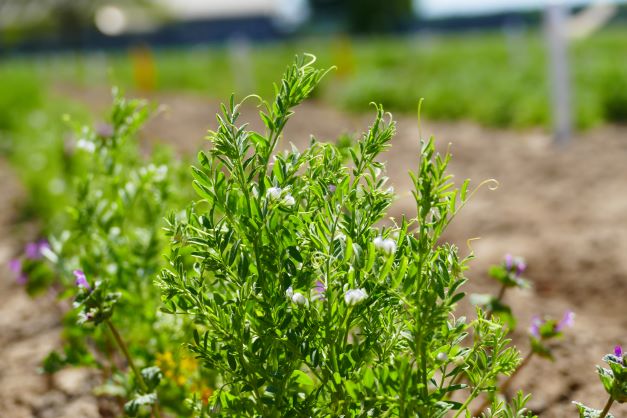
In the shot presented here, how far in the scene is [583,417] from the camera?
1369 mm

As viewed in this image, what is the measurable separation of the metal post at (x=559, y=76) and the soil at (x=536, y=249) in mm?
150

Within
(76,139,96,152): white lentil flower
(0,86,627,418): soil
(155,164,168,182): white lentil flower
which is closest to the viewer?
(76,139,96,152): white lentil flower

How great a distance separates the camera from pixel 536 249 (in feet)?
11.8

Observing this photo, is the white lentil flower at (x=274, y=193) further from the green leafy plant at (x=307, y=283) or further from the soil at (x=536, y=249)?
the soil at (x=536, y=249)

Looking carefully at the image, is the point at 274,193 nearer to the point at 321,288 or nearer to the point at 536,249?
the point at 321,288

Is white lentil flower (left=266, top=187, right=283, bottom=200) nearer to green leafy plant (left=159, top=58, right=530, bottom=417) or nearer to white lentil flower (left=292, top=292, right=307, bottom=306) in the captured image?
green leafy plant (left=159, top=58, right=530, bottom=417)

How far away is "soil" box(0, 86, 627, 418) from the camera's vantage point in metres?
2.26

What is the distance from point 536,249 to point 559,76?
3123mm

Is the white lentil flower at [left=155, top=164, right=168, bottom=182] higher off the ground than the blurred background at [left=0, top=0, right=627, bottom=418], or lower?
higher

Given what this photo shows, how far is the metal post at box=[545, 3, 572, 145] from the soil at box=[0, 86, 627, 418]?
15 cm

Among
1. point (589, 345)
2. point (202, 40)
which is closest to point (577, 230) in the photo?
point (589, 345)

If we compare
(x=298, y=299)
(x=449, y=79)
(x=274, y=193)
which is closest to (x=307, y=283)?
(x=298, y=299)

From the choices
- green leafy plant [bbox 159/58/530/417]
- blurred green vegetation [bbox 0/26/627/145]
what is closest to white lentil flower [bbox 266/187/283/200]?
green leafy plant [bbox 159/58/530/417]

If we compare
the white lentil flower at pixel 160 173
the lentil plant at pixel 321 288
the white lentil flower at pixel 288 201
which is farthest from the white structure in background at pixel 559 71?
the white lentil flower at pixel 288 201
